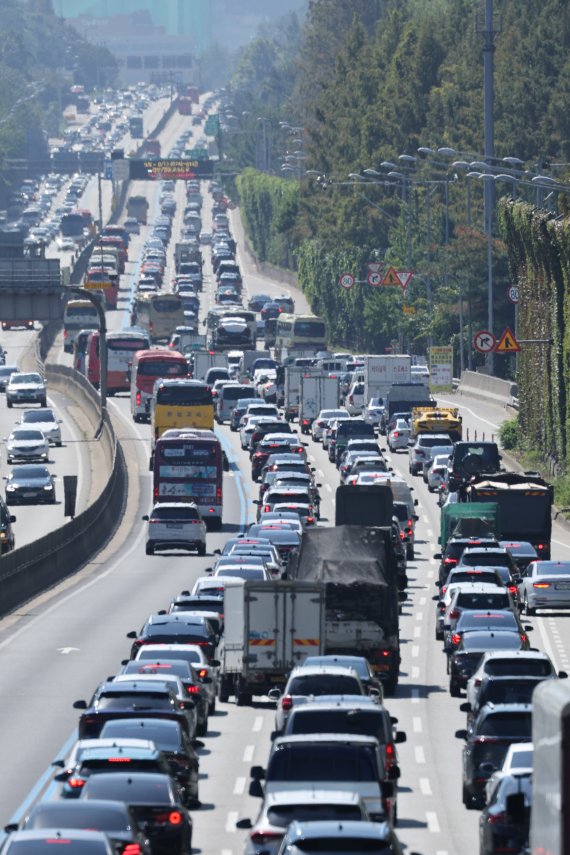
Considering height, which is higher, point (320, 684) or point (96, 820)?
point (320, 684)

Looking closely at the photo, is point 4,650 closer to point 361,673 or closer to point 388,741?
point 361,673

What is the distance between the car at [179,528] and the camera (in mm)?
78125

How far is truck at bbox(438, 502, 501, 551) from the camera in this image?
226 feet

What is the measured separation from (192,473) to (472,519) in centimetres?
1796

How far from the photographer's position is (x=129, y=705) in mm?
33375

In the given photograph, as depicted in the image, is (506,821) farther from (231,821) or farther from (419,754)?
(419,754)

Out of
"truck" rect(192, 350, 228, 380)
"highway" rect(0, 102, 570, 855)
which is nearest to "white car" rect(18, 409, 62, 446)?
"truck" rect(192, 350, 228, 380)

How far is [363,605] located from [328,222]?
144795mm

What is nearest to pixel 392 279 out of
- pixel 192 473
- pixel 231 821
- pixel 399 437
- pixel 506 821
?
pixel 399 437

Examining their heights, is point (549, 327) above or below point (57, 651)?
above

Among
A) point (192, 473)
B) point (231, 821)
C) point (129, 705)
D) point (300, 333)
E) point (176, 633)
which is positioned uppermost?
point (300, 333)

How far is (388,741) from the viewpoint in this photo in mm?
30453

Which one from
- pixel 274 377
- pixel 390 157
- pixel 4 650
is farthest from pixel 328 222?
pixel 4 650

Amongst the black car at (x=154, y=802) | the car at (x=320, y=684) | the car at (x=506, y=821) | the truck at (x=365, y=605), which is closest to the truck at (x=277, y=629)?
the truck at (x=365, y=605)
